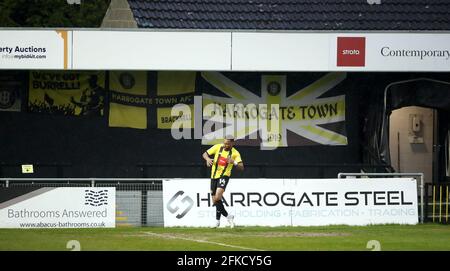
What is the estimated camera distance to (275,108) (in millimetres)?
27359

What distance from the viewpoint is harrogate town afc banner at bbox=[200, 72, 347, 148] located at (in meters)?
27.2

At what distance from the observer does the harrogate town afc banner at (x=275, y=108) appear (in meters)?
27.2

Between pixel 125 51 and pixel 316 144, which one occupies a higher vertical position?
pixel 125 51

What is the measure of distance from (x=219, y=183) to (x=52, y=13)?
22734mm

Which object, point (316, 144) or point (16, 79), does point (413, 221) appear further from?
point (16, 79)

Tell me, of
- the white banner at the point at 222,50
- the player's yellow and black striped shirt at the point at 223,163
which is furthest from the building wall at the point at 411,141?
the player's yellow and black striped shirt at the point at 223,163

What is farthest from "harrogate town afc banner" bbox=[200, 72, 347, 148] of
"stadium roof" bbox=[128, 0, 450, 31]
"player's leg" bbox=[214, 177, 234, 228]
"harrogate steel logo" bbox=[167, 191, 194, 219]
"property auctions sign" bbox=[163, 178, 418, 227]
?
"player's leg" bbox=[214, 177, 234, 228]

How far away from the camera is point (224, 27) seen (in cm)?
→ 2698

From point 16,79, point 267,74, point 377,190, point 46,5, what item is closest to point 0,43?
point 16,79

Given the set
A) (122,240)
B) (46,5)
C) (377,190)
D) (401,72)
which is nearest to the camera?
(122,240)

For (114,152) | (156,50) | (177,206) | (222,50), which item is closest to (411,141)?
(222,50)

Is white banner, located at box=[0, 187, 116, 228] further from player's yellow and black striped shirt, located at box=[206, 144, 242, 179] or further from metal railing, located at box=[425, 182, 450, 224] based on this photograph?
metal railing, located at box=[425, 182, 450, 224]

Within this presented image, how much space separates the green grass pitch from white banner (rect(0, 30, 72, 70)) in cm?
385

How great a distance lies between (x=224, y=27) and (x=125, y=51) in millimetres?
2871
